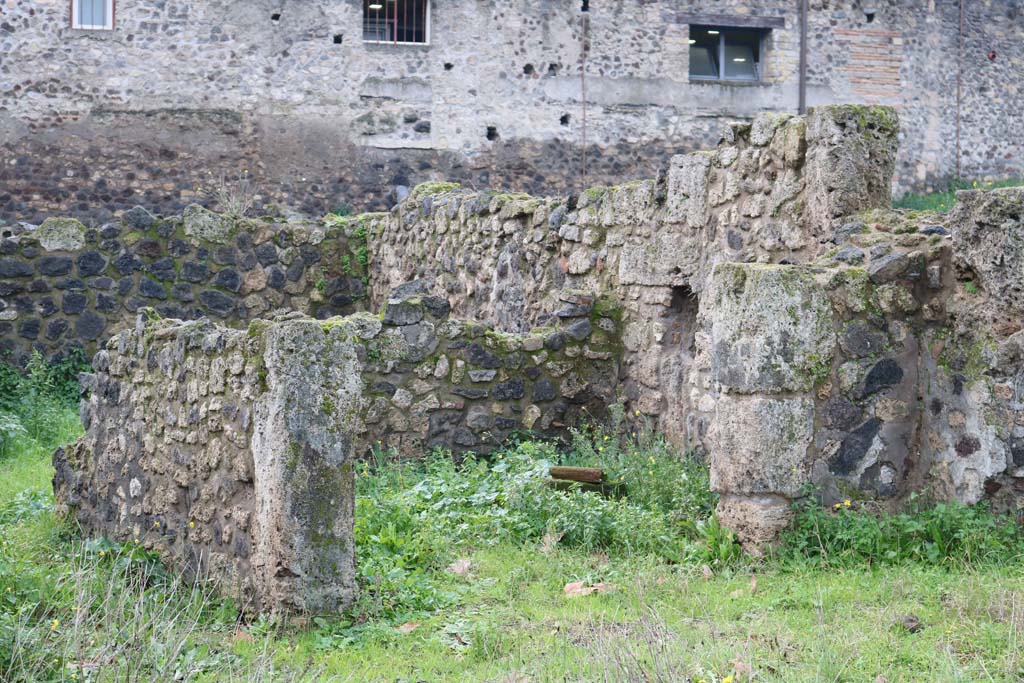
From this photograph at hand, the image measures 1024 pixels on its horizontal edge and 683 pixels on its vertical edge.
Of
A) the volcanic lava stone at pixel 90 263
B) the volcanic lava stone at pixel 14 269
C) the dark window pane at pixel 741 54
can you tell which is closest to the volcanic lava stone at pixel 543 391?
the volcanic lava stone at pixel 90 263

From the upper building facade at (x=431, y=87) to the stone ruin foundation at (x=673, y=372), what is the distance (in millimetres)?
12152

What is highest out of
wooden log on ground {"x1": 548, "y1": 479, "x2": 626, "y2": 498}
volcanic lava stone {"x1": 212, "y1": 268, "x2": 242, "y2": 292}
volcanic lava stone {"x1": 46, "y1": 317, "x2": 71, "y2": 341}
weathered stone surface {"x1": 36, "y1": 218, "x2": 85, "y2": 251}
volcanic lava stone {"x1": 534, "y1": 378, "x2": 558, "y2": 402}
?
weathered stone surface {"x1": 36, "y1": 218, "x2": 85, "y2": 251}

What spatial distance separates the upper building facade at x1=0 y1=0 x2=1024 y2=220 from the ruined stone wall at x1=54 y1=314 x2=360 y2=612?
13.8 m

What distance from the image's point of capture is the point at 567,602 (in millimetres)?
5355

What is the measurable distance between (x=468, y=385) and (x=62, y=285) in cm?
491

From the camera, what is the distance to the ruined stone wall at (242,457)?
500 cm

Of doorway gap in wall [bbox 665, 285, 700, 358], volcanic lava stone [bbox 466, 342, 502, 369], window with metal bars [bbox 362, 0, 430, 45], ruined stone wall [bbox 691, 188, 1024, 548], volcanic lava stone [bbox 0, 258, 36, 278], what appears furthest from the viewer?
window with metal bars [bbox 362, 0, 430, 45]

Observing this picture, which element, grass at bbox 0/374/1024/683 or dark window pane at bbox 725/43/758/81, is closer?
grass at bbox 0/374/1024/683

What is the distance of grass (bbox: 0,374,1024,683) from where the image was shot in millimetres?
4352

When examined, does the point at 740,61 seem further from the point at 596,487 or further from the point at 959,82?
the point at 596,487

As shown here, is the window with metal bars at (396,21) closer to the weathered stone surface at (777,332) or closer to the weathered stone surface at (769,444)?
the weathered stone surface at (777,332)

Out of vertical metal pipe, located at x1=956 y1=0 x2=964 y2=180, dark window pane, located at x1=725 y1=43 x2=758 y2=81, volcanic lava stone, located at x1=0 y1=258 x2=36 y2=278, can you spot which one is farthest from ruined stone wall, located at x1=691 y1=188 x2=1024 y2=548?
vertical metal pipe, located at x1=956 y1=0 x2=964 y2=180

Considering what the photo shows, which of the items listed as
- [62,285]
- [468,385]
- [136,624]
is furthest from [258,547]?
[62,285]

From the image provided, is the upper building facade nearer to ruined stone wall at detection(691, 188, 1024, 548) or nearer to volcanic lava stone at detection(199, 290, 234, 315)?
volcanic lava stone at detection(199, 290, 234, 315)
